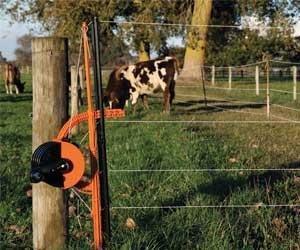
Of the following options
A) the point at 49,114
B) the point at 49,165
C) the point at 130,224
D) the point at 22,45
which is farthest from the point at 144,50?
the point at 49,165

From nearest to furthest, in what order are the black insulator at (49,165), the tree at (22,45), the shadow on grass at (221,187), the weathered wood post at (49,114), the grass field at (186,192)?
the black insulator at (49,165) → the weathered wood post at (49,114) → the grass field at (186,192) → the shadow on grass at (221,187) → the tree at (22,45)

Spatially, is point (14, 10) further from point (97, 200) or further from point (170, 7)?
point (97, 200)

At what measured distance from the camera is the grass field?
5109mm

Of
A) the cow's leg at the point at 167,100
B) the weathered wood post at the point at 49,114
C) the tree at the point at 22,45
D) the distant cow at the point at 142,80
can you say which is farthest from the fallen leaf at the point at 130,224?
the distant cow at the point at 142,80

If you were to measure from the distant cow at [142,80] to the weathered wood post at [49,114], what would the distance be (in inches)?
593

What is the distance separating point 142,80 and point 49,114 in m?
15.8

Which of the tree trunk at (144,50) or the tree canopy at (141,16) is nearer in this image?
the tree canopy at (141,16)

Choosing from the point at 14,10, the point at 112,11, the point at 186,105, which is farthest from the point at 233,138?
the point at 14,10

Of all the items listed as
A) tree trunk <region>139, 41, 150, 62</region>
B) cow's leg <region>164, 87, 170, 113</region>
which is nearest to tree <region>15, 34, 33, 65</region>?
cow's leg <region>164, 87, 170, 113</region>

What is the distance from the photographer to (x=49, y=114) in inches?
178

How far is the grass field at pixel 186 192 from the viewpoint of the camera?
5109 mm

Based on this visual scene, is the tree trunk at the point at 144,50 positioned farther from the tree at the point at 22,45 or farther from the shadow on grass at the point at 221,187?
the shadow on grass at the point at 221,187

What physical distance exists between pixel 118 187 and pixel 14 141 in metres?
5.25

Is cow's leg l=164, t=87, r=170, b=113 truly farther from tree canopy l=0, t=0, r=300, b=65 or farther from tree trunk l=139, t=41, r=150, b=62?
tree trunk l=139, t=41, r=150, b=62
